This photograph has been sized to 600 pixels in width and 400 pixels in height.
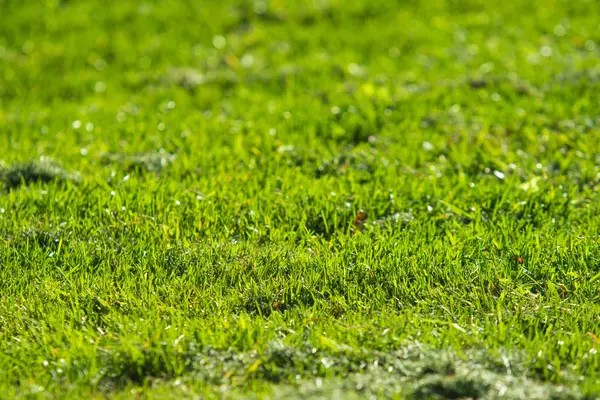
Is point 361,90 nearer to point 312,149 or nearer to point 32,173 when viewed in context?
point 312,149

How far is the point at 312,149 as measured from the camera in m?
5.42

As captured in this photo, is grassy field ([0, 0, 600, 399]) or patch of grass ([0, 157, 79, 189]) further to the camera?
patch of grass ([0, 157, 79, 189])

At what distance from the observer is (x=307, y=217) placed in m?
4.38

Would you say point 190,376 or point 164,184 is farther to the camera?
point 164,184

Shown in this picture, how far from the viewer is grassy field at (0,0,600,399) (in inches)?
121

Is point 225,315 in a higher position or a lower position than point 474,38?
lower

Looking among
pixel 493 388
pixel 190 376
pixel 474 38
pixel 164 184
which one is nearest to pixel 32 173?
pixel 164 184

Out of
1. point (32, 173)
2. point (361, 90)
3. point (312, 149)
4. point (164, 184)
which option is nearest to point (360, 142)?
point (312, 149)

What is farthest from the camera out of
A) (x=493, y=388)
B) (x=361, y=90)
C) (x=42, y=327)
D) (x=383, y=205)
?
(x=361, y=90)

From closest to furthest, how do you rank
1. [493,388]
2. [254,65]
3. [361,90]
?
[493,388], [361,90], [254,65]

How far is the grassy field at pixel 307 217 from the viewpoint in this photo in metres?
3.07

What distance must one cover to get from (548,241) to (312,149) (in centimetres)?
197

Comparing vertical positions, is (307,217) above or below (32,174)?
above

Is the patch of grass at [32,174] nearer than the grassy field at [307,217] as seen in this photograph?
No
